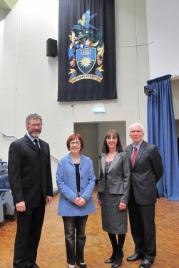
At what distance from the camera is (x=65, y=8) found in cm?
803

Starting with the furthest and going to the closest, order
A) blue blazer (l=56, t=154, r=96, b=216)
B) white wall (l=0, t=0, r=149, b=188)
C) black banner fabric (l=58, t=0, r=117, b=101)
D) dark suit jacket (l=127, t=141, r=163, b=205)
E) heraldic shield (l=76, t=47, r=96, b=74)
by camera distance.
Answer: heraldic shield (l=76, t=47, r=96, b=74) < black banner fabric (l=58, t=0, r=117, b=101) < white wall (l=0, t=0, r=149, b=188) < dark suit jacket (l=127, t=141, r=163, b=205) < blue blazer (l=56, t=154, r=96, b=216)

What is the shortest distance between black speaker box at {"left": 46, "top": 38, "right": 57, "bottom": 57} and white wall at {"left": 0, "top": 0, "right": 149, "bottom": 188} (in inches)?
7.9

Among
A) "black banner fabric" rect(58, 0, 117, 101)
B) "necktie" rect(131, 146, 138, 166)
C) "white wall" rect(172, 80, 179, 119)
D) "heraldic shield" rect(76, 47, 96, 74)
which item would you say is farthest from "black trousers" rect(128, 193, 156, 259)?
"heraldic shield" rect(76, 47, 96, 74)

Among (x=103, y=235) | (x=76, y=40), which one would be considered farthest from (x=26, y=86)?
(x=103, y=235)

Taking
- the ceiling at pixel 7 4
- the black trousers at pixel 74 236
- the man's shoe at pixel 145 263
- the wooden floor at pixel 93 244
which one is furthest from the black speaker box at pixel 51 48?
the man's shoe at pixel 145 263

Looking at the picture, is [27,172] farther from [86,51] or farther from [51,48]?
[51,48]

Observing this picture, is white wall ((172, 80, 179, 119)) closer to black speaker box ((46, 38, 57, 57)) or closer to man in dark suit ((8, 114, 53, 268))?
black speaker box ((46, 38, 57, 57))

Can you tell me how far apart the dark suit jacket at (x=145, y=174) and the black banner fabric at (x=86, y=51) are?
4.86 meters

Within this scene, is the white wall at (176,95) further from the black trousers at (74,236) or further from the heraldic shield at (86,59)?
the black trousers at (74,236)

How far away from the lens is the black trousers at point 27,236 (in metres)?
2.54

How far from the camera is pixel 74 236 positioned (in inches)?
108

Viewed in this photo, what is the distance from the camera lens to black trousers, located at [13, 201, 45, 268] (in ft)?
8.34

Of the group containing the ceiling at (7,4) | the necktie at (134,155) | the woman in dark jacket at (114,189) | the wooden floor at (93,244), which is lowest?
the wooden floor at (93,244)

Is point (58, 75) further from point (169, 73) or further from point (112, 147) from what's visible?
point (112, 147)
